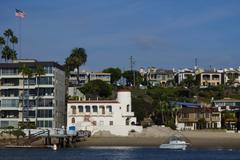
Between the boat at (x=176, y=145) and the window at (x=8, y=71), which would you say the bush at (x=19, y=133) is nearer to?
the window at (x=8, y=71)

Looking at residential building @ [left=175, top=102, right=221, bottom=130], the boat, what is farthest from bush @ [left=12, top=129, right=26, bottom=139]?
residential building @ [left=175, top=102, right=221, bottom=130]

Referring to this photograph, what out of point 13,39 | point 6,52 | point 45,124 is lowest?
point 45,124

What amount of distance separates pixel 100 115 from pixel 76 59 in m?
41.7

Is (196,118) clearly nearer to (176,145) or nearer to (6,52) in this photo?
(176,145)

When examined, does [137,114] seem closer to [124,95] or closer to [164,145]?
[124,95]

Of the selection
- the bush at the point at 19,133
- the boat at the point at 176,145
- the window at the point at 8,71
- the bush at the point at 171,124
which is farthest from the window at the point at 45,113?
the bush at the point at 171,124

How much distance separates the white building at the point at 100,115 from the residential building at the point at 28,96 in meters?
3.92

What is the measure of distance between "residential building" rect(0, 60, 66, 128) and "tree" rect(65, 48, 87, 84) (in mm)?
36682

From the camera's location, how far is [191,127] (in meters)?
138

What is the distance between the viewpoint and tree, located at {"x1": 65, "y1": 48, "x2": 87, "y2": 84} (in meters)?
158

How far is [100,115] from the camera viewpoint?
118 m

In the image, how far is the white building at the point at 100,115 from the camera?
11781cm

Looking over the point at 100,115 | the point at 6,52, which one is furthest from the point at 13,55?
the point at 100,115

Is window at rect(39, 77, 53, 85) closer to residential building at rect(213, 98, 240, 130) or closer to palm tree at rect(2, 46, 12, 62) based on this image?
palm tree at rect(2, 46, 12, 62)
